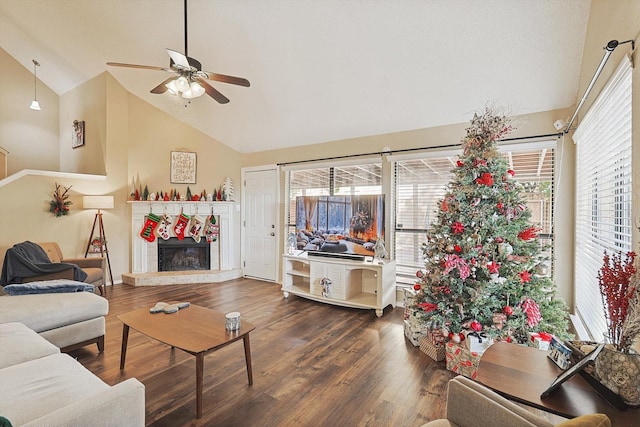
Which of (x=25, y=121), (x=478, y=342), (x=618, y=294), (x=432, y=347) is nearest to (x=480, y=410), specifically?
(x=618, y=294)

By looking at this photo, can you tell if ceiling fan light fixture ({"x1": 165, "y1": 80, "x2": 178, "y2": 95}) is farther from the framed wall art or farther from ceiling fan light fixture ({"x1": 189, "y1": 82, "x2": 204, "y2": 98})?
the framed wall art

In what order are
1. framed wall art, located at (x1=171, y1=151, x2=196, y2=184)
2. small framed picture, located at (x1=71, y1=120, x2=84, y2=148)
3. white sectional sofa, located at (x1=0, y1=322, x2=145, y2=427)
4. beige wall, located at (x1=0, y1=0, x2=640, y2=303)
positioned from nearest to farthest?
white sectional sofa, located at (x1=0, y1=322, x2=145, y2=427) < beige wall, located at (x1=0, y1=0, x2=640, y2=303) < small framed picture, located at (x1=71, y1=120, x2=84, y2=148) < framed wall art, located at (x1=171, y1=151, x2=196, y2=184)

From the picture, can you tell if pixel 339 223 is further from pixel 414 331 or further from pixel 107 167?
pixel 107 167

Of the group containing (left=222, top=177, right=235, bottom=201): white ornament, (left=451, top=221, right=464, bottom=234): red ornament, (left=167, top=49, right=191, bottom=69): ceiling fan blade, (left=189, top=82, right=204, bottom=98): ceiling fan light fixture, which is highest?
(left=167, top=49, right=191, bottom=69): ceiling fan blade

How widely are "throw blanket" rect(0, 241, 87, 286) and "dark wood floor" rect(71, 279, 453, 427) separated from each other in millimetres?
817

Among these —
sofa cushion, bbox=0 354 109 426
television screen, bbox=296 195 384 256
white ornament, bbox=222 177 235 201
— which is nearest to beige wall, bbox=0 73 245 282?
Result: white ornament, bbox=222 177 235 201

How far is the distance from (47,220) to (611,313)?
5.97 m

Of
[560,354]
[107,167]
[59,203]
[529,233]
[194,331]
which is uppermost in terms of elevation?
[107,167]

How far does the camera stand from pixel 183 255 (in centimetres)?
546

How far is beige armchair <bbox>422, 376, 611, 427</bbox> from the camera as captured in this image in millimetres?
973

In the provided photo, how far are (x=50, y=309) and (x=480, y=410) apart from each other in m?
2.92

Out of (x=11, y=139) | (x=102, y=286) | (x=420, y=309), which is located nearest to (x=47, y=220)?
(x=102, y=286)

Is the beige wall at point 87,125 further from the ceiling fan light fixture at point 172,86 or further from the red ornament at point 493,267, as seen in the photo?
the red ornament at point 493,267

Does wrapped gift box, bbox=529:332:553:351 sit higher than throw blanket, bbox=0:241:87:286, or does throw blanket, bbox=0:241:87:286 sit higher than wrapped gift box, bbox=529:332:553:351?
throw blanket, bbox=0:241:87:286
